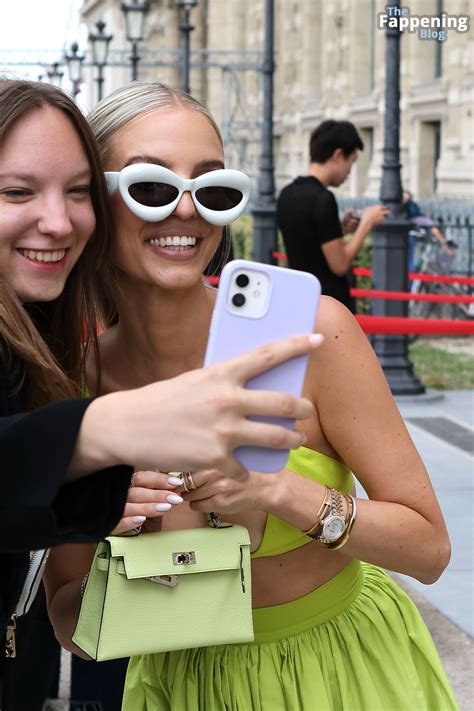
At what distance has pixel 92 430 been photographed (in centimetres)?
129

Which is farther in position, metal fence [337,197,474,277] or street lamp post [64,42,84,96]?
street lamp post [64,42,84,96]

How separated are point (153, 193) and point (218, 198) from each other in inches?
4.5

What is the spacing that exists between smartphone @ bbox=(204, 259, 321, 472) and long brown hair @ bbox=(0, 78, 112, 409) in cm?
41

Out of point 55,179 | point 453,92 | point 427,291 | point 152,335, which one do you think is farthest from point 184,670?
point 453,92

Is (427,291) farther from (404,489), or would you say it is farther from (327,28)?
(327,28)

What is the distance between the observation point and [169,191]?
217 cm

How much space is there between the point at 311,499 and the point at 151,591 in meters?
0.30

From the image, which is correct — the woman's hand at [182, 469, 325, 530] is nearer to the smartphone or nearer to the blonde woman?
the blonde woman

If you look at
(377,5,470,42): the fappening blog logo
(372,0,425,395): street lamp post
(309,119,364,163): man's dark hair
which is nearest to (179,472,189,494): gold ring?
(309,119,364,163): man's dark hair

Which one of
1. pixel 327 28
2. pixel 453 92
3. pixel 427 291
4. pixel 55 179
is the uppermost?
pixel 327 28

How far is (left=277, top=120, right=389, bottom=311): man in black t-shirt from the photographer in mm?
7844

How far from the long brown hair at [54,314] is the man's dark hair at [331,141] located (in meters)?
6.07

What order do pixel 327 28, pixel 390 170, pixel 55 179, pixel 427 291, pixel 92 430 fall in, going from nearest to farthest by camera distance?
pixel 92 430 < pixel 55 179 < pixel 390 170 < pixel 427 291 < pixel 327 28

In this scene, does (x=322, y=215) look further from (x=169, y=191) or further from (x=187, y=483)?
(x=187, y=483)
